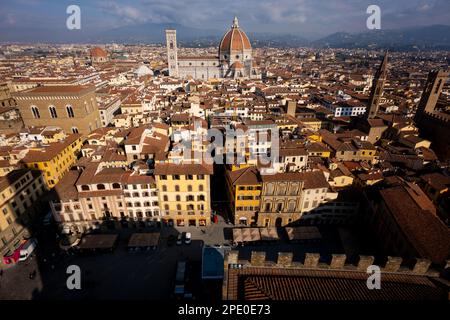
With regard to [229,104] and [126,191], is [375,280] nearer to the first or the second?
[126,191]

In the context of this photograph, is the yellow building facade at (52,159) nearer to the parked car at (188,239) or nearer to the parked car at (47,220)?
the parked car at (47,220)

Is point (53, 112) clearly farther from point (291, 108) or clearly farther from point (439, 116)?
point (439, 116)

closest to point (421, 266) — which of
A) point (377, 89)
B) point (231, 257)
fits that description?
point (231, 257)

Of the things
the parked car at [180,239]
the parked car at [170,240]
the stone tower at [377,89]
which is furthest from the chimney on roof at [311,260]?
the stone tower at [377,89]

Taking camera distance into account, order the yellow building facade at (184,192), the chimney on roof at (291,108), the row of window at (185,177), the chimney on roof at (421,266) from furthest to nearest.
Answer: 1. the chimney on roof at (291,108)
2. the yellow building facade at (184,192)
3. the row of window at (185,177)
4. the chimney on roof at (421,266)

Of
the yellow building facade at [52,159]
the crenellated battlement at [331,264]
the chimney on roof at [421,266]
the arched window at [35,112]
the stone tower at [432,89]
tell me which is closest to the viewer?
the crenellated battlement at [331,264]

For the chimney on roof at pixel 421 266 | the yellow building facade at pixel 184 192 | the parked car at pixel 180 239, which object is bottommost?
the parked car at pixel 180 239
